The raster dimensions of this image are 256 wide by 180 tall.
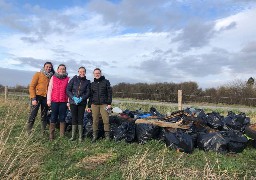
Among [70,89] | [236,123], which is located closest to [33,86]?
[70,89]

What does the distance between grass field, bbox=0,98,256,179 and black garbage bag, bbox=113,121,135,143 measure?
A: 292mm

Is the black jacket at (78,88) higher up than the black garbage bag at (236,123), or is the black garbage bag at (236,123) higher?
the black jacket at (78,88)

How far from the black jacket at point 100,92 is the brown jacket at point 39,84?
112 centimetres

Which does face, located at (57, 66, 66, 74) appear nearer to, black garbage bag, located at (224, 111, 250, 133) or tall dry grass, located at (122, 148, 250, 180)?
tall dry grass, located at (122, 148, 250, 180)

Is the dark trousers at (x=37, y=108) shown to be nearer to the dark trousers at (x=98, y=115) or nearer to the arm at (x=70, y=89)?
the arm at (x=70, y=89)

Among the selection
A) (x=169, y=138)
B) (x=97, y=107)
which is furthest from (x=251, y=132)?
(x=97, y=107)

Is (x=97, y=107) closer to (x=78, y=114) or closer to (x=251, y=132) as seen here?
(x=78, y=114)

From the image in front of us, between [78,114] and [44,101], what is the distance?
3.06 feet

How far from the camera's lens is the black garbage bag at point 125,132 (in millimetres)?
8117

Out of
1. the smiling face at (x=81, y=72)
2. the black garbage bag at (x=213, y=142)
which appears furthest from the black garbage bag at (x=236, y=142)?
the smiling face at (x=81, y=72)

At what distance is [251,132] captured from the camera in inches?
318

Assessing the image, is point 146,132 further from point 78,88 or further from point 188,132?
point 78,88

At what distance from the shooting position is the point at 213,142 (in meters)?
7.36

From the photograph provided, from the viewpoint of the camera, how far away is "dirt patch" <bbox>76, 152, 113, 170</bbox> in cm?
590
